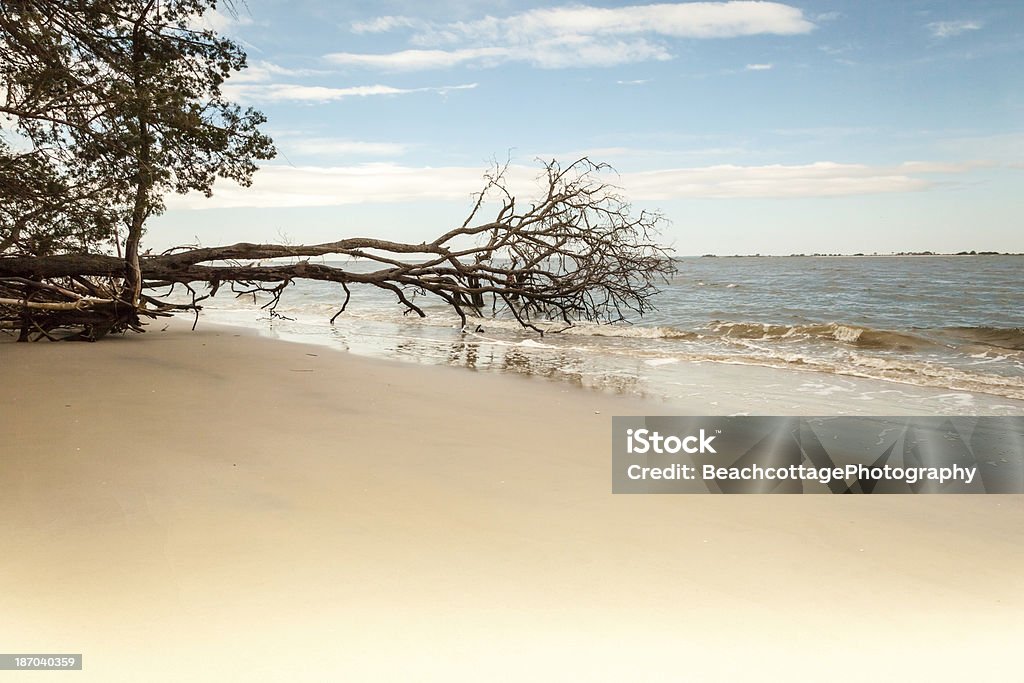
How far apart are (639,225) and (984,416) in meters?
5.57

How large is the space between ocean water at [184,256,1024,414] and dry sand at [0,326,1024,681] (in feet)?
10.7

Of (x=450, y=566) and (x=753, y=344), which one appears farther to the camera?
(x=753, y=344)

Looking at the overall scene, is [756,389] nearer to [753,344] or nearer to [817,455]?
[817,455]

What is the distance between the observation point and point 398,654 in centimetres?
212

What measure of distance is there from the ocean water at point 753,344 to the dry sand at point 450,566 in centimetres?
325

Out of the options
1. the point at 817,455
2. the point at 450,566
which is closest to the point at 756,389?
the point at 817,455

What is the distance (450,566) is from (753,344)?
1111 centimetres

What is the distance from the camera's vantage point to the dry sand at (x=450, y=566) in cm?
214

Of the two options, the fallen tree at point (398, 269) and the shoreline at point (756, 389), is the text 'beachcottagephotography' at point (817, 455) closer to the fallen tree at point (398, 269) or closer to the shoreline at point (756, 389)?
the shoreline at point (756, 389)

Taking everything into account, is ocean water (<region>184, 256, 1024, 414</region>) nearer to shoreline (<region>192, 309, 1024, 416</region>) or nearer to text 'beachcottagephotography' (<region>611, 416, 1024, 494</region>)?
shoreline (<region>192, 309, 1024, 416</region>)

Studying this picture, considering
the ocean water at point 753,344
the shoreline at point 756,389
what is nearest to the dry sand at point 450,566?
the shoreline at point 756,389

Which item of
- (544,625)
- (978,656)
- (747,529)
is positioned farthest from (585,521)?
(978,656)

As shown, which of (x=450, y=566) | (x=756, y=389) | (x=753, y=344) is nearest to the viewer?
(x=450, y=566)

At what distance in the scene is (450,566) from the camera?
268 centimetres
